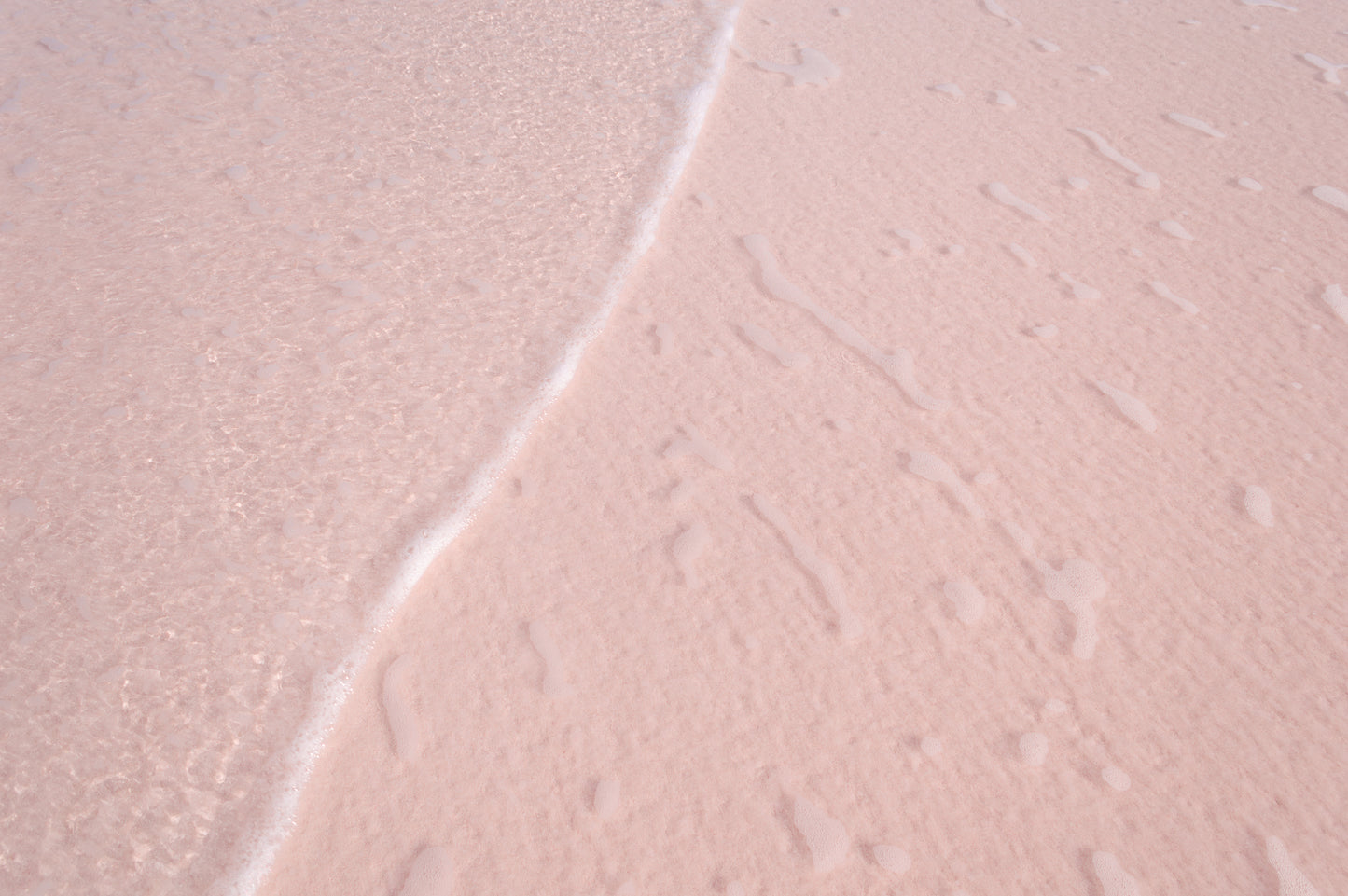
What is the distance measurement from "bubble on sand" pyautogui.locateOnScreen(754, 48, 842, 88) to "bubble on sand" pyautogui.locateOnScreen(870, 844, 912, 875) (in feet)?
6.32

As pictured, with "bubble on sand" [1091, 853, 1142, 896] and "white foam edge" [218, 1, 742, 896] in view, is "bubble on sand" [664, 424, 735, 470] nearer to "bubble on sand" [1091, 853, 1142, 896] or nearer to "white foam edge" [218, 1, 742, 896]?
"white foam edge" [218, 1, 742, 896]

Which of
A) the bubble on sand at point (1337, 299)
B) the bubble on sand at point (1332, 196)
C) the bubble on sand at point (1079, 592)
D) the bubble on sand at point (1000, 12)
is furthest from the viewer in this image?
the bubble on sand at point (1000, 12)

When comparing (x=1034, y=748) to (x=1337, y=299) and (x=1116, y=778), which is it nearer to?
(x=1116, y=778)

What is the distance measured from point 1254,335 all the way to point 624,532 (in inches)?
49.2

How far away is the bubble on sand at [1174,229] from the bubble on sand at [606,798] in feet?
5.38

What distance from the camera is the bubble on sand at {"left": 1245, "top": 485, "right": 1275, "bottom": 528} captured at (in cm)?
143

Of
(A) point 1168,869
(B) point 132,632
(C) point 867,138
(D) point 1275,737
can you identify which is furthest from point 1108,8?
(B) point 132,632

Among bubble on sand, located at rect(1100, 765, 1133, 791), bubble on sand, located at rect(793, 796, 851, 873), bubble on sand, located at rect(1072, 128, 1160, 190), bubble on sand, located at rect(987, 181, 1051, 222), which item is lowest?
bubble on sand, located at rect(793, 796, 851, 873)

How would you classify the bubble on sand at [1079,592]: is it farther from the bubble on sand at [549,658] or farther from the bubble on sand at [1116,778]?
the bubble on sand at [549,658]

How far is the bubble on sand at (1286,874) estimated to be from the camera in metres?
1.05

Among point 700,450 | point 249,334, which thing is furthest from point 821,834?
point 249,334

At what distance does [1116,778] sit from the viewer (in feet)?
3.72

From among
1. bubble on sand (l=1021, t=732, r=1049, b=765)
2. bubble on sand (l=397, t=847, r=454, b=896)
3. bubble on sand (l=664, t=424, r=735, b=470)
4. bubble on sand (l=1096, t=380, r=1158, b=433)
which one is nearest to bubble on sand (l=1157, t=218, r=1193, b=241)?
bubble on sand (l=1096, t=380, r=1158, b=433)

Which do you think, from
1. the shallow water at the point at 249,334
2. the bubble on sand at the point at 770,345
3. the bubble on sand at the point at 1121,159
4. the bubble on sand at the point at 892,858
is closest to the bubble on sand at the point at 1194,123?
the bubble on sand at the point at 1121,159
